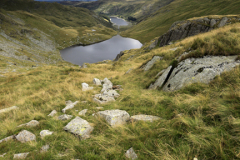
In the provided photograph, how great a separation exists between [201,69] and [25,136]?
964 cm

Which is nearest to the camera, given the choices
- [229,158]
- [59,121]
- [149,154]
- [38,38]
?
[229,158]

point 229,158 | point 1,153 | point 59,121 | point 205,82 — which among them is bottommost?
point 59,121

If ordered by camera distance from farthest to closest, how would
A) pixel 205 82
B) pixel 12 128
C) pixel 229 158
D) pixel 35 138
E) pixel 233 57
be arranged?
1. pixel 233 57
2. pixel 205 82
3. pixel 12 128
4. pixel 35 138
5. pixel 229 158

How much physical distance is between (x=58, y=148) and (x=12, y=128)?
3.02 m

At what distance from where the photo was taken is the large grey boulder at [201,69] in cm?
597

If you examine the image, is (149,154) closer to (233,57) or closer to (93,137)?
(93,137)

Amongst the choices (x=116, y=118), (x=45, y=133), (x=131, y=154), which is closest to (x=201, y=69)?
(x=116, y=118)

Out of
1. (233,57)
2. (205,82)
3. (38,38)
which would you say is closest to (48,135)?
(205,82)

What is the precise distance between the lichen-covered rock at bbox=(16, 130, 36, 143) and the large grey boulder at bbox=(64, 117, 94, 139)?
4.02ft

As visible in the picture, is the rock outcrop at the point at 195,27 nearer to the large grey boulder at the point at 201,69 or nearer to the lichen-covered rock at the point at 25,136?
the large grey boulder at the point at 201,69

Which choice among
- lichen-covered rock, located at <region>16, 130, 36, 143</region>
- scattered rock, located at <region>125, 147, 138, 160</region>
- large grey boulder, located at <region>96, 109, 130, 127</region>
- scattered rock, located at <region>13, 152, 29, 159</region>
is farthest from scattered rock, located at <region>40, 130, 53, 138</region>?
scattered rock, located at <region>125, 147, 138, 160</region>

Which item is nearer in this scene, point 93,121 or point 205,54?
point 93,121

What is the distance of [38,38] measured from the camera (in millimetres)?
116312

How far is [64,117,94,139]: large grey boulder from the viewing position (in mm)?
4258
